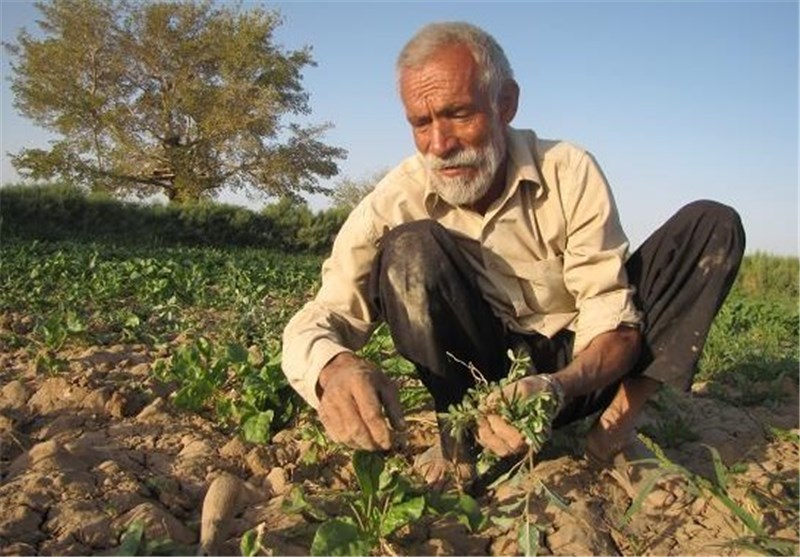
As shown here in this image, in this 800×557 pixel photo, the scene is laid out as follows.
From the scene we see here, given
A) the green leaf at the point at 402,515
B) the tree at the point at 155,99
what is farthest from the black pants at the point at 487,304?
the tree at the point at 155,99

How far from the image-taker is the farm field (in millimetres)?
2180

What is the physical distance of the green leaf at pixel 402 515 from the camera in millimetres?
2137

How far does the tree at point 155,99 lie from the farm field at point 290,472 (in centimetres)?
2552

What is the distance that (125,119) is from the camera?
28844 millimetres

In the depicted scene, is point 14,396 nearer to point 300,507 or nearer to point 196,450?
point 196,450

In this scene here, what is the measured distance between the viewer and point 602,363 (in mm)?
2486

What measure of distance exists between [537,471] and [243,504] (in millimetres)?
1023

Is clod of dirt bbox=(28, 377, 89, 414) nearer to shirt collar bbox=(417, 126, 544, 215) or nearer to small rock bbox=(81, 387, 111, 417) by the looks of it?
small rock bbox=(81, 387, 111, 417)

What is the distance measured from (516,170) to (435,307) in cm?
60

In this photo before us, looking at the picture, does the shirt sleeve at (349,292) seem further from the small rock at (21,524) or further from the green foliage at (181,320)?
the small rock at (21,524)

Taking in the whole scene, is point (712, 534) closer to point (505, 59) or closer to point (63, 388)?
point (505, 59)

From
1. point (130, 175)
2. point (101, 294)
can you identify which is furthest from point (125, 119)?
point (101, 294)

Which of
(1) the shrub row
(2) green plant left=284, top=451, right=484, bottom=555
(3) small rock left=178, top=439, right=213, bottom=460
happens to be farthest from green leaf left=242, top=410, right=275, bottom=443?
(1) the shrub row

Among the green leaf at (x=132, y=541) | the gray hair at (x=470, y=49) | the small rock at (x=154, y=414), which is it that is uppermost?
the gray hair at (x=470, y=49)
